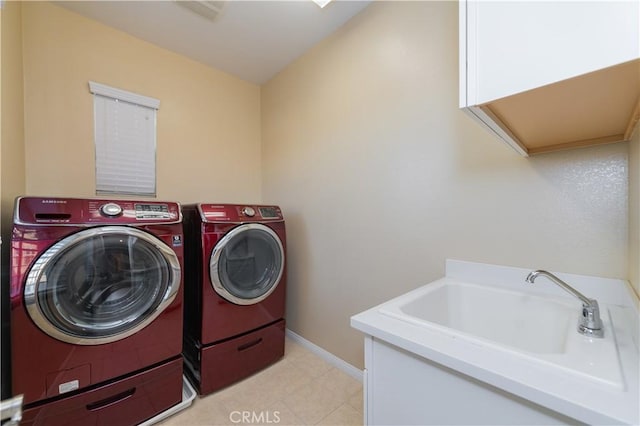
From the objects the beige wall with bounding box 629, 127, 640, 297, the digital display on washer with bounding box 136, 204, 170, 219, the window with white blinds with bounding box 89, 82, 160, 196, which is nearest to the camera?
the beige wall with bounding box 629, 127, 640, 297

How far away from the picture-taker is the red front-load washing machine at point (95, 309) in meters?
1.09

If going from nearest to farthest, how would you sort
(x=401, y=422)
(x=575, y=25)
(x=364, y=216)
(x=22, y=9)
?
(x=575, y=25) → (x=401, y=422) → (x=22, y=9) → (x=364, y=216)

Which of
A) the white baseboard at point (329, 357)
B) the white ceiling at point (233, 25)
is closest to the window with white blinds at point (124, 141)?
the white ceiling at point (233, 25)

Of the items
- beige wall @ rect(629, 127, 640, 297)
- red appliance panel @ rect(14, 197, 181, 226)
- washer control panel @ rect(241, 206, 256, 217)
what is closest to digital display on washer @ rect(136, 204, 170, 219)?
red appliance panel @ rect(14, 197, 181, 226)

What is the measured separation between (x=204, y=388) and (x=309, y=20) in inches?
97.1

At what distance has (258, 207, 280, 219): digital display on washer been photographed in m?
1.87

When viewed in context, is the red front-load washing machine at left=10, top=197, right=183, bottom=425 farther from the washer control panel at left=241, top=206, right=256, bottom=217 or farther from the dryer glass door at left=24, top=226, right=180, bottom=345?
the washer control panel at left=241, top=206, right=256, bottom=217

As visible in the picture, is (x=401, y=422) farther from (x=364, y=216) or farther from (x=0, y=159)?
(x=0, y=159)

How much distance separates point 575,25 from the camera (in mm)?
572

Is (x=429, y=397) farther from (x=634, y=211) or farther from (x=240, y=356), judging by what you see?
(x=240, y=356)

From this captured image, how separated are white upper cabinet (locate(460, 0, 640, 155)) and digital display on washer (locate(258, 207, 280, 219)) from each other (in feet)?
4.63

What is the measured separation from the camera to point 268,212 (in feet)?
6.27

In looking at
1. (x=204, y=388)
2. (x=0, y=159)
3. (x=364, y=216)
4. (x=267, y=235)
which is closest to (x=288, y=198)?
(x=267, y=235)

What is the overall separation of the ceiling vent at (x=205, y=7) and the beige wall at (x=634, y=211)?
2.09 meters
